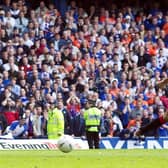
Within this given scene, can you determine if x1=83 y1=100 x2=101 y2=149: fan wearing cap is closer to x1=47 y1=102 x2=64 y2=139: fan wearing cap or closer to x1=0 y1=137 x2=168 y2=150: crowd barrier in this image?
x1=0 y1=137 x2=168 y2=150: crowd barrier

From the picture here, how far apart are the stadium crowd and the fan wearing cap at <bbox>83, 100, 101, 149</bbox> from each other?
1.15 m

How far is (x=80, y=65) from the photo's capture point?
27.2 m

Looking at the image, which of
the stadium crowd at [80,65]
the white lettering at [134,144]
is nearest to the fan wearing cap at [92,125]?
the stadium crowd at [80,65]

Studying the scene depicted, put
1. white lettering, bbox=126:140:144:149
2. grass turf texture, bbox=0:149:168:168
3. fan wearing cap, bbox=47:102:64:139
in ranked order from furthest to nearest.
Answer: white lettering, bbox=126:140:144:149 < fan wearing cap, bbox=47:102:64:139 < grass turf texture, bbox=0:149:168:168

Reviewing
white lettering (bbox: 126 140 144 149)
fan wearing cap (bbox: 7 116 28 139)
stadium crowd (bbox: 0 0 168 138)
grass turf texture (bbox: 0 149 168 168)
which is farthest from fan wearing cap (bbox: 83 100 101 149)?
grass turf texture (bbox: 0 149 168 168)

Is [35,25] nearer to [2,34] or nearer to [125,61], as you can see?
[2,34]

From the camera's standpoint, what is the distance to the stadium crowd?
24719mm

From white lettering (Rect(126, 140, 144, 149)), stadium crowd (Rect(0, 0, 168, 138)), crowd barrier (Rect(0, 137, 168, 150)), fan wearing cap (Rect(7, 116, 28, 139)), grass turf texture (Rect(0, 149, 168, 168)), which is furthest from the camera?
stadium crowd (Rect(0, 0, 168, 138))

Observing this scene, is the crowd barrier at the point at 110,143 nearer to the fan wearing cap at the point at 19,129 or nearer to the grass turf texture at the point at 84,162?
the fan wearing cap at the point at 19,129

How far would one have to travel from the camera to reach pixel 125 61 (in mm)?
27938

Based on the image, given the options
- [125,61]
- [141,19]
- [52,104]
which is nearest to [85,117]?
[52,104]

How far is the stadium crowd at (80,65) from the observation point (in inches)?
973

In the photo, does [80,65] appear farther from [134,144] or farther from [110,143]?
[134,144]

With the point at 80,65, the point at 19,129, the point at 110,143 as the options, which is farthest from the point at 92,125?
the point at 80,65
